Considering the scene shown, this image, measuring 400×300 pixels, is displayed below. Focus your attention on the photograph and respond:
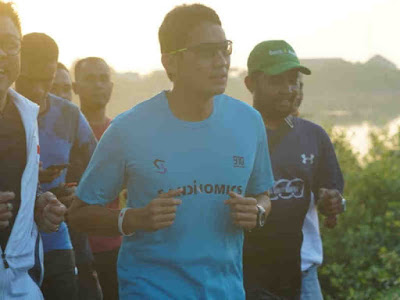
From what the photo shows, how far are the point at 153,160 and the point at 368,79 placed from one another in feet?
97.0

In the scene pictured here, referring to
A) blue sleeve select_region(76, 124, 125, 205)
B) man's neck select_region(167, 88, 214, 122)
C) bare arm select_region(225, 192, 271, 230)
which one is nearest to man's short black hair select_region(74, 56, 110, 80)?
man's neck select_region(167, 88, 214, 122)

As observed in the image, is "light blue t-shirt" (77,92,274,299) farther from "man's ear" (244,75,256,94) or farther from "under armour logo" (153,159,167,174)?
"man's ear" (244,75,256,94)

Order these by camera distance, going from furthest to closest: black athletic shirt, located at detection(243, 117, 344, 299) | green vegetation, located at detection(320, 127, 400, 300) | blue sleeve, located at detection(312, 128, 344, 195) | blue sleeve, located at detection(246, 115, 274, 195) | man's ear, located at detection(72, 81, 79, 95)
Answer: green vegetation, located at detection(320, 127, 400, 300) < man's ear, located at detection(72, 81, 79, 95) < blue sleeve, located at detection(312, 128, 344, 195) < black athletic shirt, located at detection(243, 117, 344, 299) < blue sleeve, located at detection(246, 115, 274, 195)

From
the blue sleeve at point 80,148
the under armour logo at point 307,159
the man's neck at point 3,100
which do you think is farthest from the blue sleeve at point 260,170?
the blue sleeve at point 80,148

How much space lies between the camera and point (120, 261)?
3.83 meters

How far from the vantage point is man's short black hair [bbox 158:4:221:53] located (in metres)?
3.89

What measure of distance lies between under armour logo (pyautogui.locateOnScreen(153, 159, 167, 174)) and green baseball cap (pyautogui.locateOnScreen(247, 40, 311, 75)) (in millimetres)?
1568

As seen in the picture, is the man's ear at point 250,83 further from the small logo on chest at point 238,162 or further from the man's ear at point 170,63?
the small logo on chest at point 238,162

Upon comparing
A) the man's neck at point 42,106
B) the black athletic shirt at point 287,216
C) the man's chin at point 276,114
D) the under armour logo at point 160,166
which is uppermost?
the man's neck at point 42,106

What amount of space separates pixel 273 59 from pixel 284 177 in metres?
0.77

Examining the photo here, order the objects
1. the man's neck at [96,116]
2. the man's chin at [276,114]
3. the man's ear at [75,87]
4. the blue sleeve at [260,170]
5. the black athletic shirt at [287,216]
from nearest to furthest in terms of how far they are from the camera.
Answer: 1. the blue sleeve at [260,170]
2. the black athletic shirt at [287,216]
3. the man's chin at [276,114]
4. the man's neck at [96,116]
5. the man's ear at [75,87]

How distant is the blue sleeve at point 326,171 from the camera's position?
5.18 meters

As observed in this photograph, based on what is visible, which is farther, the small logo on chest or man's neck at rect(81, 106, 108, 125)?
man's neck at rect(81, 106, 108, 125)

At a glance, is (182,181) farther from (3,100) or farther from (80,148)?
(80,148)
